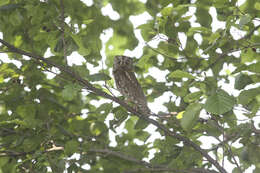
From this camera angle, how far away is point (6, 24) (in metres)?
3.13

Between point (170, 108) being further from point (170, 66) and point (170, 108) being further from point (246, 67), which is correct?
point (246, 67)

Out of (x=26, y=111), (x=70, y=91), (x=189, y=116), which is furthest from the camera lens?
(x=26, y=111)

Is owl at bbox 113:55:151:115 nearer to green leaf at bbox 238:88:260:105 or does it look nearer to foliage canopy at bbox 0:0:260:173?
foliage canopy at bbox 0:0:260:173

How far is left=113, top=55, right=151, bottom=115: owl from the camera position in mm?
3895

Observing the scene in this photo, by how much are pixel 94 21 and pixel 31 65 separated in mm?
833

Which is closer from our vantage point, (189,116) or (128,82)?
(189,116)

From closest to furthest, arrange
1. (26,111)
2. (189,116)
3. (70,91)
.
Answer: (189,116)
(70,91)
(26,111)

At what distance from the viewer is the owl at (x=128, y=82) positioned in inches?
153

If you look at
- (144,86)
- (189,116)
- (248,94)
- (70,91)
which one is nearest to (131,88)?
(144,86)

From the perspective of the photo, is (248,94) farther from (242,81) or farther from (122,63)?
(122,63)

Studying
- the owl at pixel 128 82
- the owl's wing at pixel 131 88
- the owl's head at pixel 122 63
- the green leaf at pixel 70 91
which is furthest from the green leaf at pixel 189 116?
the owl's head at pixel 122 63

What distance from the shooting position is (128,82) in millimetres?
4242

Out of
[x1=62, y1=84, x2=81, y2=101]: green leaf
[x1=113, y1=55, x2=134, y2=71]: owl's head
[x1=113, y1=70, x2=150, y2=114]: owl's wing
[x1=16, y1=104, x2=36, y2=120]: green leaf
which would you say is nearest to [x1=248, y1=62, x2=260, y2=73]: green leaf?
[x1=62, y1=84, x2=81, y2=101]: green leaf

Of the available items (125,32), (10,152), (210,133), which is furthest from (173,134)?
(125,32)
